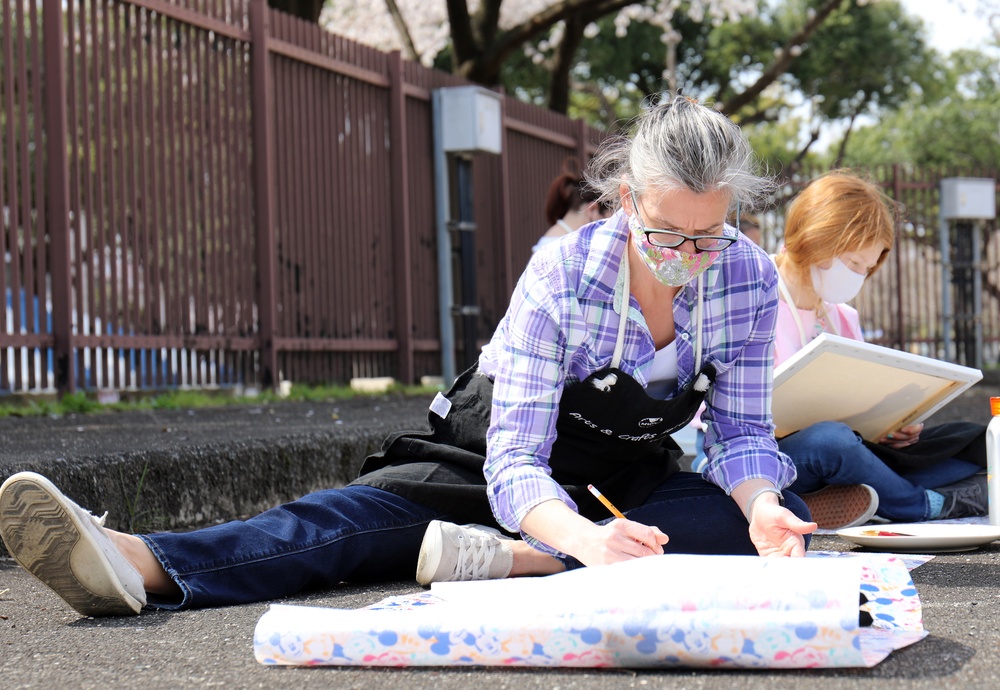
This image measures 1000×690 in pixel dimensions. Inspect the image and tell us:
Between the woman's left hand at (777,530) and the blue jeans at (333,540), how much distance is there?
27 cm

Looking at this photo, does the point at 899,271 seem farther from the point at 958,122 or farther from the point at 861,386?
the point at 958,122

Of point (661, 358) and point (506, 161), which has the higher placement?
point (506, 161)

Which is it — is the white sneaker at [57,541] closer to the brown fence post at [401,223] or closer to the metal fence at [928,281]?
the brown fence post at [401,223]

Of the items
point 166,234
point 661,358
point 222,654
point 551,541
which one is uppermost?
point 166,234

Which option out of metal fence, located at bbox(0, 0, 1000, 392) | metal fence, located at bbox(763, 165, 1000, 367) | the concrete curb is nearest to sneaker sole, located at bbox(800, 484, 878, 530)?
the concrete curb

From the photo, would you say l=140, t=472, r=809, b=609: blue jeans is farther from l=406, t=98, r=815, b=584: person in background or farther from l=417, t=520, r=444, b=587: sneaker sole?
l=417, t=520, r=444, b=587: sneaker sole

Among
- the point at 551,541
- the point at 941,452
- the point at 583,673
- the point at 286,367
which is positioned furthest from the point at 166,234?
the point at 583,673

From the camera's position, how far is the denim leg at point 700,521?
2.88 m

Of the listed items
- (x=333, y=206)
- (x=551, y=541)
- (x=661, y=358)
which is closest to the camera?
(x=551, y=541)

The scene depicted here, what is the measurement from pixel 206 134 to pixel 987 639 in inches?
226

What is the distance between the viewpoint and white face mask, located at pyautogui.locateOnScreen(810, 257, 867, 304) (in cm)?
387

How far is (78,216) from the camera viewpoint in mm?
6078

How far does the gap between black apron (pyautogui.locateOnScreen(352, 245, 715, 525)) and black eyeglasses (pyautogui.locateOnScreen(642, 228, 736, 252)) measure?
0.36 m

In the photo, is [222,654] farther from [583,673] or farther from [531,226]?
[531,226]
